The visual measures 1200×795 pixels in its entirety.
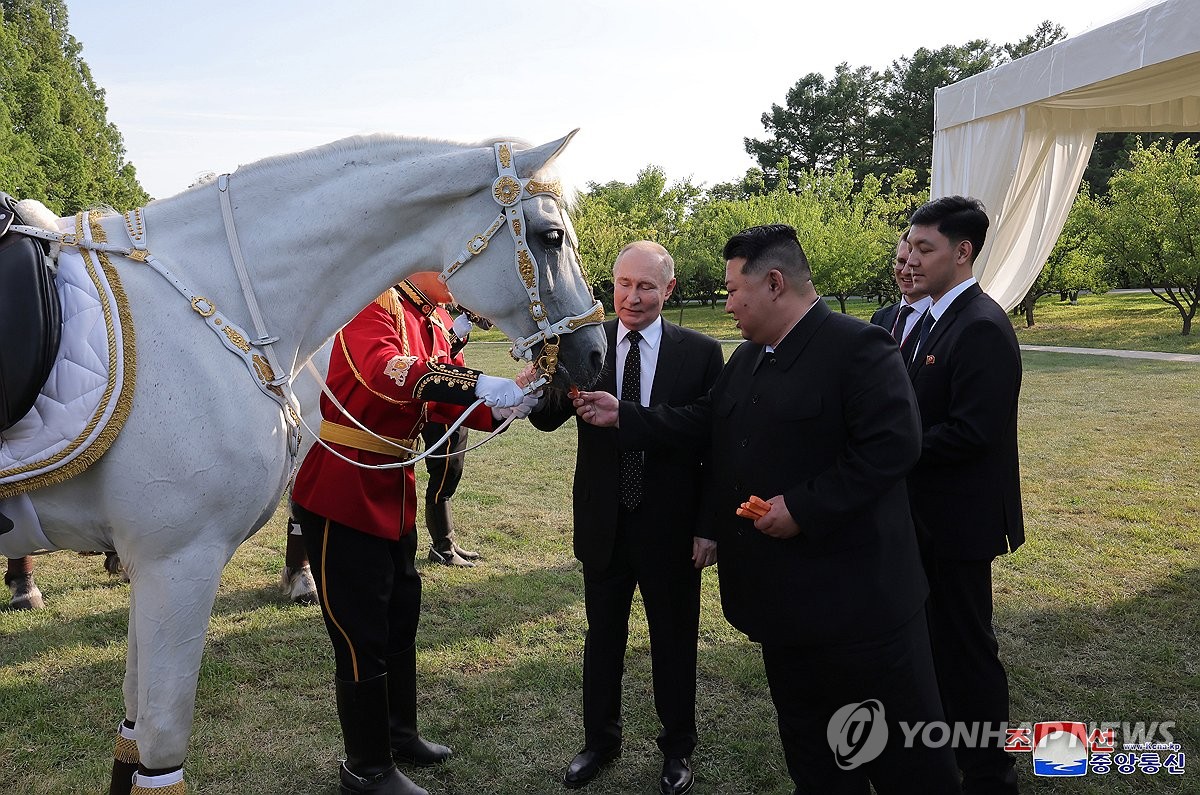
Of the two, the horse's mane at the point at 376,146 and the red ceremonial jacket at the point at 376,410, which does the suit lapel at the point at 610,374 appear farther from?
the horse's mane at the point at 376,146

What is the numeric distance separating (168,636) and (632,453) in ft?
5.86

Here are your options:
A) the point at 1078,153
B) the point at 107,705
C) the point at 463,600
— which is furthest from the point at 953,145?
the point at 107,705

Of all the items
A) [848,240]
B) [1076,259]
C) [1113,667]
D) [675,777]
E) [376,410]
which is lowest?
[1113,667]

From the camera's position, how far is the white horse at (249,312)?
81.9 inches

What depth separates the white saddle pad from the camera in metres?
1.97

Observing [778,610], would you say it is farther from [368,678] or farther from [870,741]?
[368,678]

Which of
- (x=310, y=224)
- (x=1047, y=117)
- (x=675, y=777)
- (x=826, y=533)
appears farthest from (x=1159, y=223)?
(x=310, y=224)

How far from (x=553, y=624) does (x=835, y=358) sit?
3.21 m

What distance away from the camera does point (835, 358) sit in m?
2.39

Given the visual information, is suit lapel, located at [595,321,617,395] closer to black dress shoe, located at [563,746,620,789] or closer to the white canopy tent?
black dress shoe, located at [563,746,620,789]

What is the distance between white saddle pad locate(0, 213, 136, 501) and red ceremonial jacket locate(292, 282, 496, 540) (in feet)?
2.79

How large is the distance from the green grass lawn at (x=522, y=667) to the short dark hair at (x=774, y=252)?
109cm

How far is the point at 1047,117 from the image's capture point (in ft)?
17.1

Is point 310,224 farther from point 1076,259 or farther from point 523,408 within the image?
point 1076,259
